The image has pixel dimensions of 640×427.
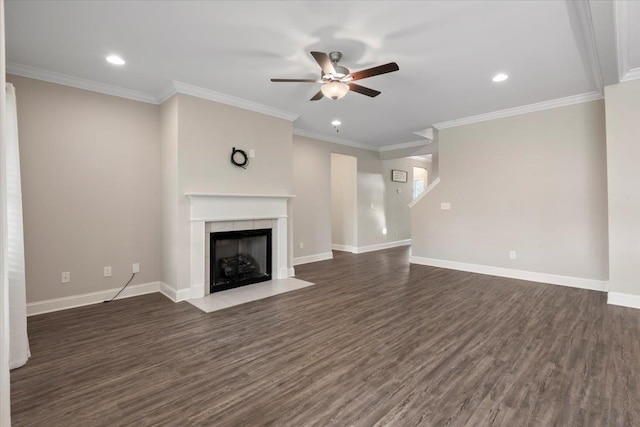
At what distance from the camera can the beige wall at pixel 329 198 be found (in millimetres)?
6098

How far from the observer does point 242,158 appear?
14.2ft

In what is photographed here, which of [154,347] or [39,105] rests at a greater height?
[39,105]

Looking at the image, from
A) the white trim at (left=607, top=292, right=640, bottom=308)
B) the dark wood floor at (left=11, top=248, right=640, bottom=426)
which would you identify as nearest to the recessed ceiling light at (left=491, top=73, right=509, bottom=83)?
the dark wood floor at (left=11, top=248, right=640, bottom=426)

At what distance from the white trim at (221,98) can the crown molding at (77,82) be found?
0.75 feet

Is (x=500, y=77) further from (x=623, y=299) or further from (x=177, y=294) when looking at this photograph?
(x=177, y=294)

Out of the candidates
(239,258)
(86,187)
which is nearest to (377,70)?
(239,258)

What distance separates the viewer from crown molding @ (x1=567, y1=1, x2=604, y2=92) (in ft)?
7.23

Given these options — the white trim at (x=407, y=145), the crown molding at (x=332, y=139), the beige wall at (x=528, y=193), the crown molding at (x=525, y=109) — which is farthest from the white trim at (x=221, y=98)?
the white trim at (x=407, y=145)

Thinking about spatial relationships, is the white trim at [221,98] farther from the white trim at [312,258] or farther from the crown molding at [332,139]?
the white trim at [312,258]

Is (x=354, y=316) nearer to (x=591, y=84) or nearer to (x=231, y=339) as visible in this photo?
(x=231, y=339)

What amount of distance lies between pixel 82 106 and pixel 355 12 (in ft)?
11.2

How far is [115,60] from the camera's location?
3.06 meters

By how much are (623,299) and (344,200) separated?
5186 mm

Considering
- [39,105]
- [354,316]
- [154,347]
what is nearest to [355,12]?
[354,316]
